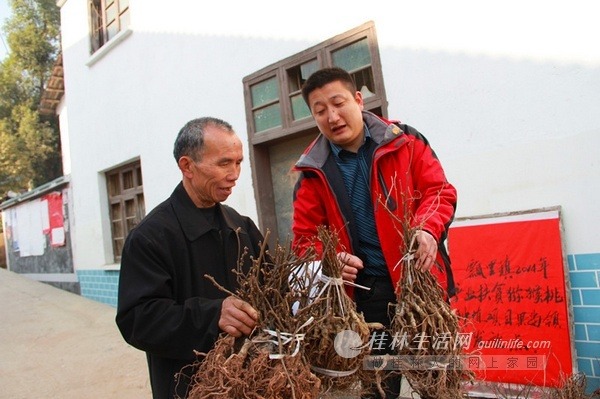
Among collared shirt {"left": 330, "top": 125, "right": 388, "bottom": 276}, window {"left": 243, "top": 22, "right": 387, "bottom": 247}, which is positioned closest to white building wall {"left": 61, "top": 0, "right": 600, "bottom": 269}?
window {"left": 243, "top": 22, "right": 387, "bottom": 247}

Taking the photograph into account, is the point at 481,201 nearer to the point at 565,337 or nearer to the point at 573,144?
the point at 573,144

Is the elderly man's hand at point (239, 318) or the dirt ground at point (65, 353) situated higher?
the elderly man's hand at point (239, 318)

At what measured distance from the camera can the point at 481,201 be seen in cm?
316

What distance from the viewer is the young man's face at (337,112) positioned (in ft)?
5.93

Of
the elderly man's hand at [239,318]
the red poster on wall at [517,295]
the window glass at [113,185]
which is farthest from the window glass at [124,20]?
the elderly man's hand at [239,318]

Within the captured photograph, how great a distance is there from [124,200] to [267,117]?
3444 mm

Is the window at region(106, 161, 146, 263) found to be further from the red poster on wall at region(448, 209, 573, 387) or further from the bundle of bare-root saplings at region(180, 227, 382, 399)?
the bundle of bare-root saplings at region(180, 227, 382, 399)

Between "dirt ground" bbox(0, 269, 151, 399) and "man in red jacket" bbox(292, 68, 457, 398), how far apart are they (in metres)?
2.73

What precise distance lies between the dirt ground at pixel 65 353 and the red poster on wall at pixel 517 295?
2.56 meters

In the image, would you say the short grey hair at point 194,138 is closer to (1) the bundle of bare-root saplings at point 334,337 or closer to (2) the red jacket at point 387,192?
(2) the red jacket at point 387,192

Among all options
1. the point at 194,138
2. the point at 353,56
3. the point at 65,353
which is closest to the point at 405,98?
the point at 353,56

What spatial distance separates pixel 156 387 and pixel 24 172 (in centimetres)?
1695

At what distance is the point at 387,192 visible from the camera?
5.77ft

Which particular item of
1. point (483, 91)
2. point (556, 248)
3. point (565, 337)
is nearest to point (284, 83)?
point (483, 91)
